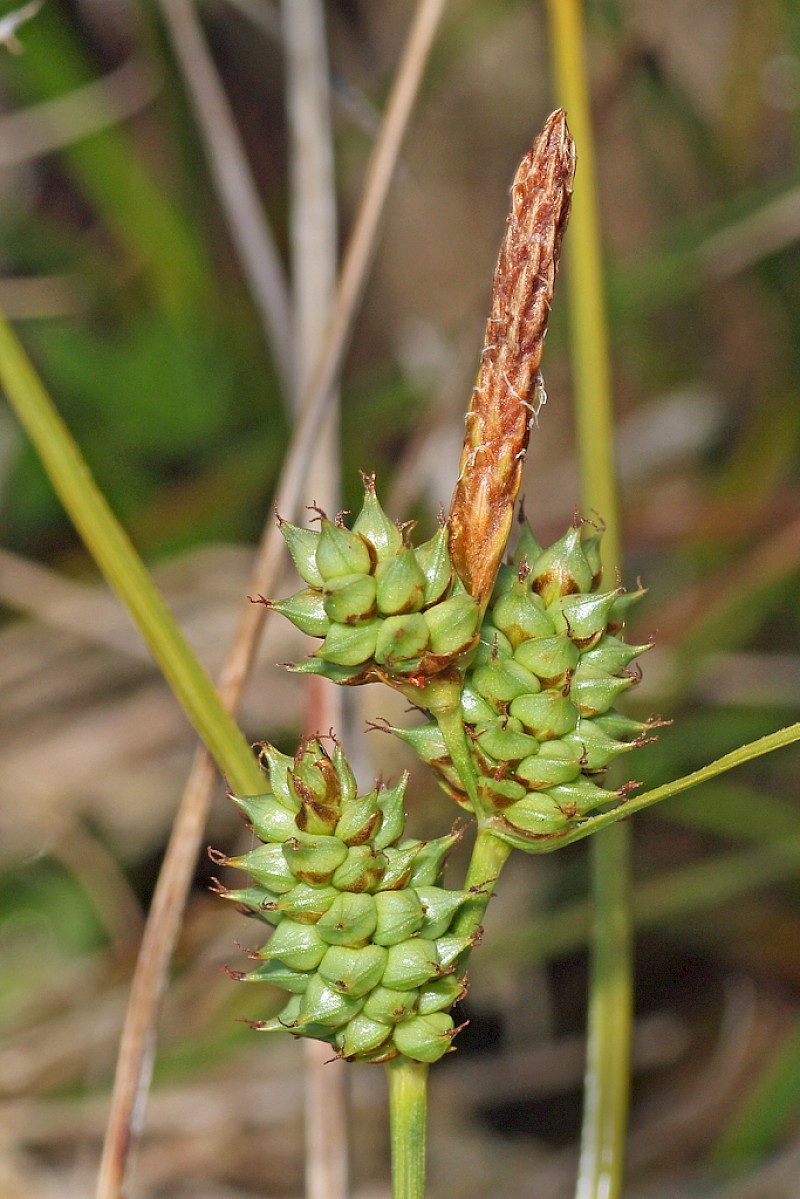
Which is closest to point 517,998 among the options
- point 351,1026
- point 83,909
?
point 83,909

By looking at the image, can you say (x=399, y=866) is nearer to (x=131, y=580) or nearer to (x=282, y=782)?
(x=282, y=782)

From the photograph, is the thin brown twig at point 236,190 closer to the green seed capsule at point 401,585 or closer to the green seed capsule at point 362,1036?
the green seed capsule at point 401,585

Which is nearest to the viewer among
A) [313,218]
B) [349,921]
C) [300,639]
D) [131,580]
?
[349,921]

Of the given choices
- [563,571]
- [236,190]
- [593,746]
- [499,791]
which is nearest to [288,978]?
[499,791]

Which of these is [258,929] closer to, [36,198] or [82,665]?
[82,665]

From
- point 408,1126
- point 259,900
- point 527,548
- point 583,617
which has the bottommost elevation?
point 408,1126

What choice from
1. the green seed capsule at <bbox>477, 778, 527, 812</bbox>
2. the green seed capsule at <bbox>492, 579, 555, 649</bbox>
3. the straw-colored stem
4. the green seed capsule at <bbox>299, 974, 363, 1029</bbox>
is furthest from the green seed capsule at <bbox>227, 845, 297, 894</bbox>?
the straw-colored stem
